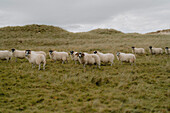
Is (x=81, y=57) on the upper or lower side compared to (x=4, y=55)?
lower

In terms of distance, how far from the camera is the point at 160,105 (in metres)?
6.32

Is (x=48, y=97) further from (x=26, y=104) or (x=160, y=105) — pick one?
(x=160, y=105)

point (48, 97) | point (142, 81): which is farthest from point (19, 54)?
point (142, 81)

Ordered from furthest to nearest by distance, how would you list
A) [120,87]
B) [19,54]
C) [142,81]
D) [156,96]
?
[19,54]
[142,81]
[120,87]
[156,96]

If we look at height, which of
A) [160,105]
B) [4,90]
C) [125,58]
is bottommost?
[160,105]

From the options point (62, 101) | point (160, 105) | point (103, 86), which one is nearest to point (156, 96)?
point (160, 105)

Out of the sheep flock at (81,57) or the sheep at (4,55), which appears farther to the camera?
the sheep at (4,55)

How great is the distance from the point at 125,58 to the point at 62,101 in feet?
36.9

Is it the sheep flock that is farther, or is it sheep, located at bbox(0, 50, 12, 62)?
sheep, located at bbox(0, 50, 12, 62)

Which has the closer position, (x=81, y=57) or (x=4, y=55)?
(x=81, y=57)

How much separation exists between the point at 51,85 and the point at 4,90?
9.55 feet

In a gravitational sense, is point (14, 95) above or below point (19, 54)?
below

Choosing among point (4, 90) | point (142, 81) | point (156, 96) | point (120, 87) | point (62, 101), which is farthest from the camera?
point (142, 81)

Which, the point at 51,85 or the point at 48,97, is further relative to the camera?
the point at 51,85
